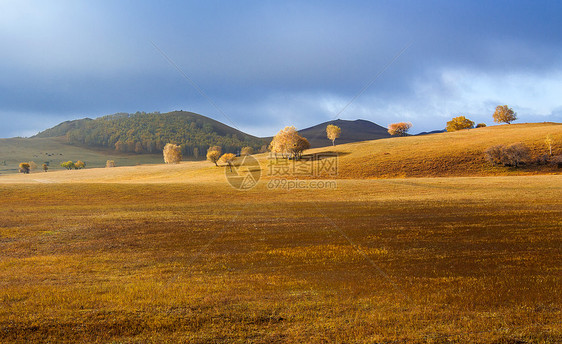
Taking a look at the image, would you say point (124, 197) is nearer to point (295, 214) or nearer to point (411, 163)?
point (295, 214)

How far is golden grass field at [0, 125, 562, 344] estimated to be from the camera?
5.83 m

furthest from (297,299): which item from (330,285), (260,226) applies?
(260,226)

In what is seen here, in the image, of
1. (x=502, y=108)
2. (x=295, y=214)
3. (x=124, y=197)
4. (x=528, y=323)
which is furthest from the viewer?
(x=502, y=108)

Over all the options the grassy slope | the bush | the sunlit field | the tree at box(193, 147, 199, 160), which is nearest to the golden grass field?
the sunlit field

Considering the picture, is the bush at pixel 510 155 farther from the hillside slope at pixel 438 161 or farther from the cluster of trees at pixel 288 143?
the cluster of trees at pixel 288 143

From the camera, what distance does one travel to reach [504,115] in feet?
377

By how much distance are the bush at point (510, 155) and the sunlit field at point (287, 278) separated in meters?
38.7

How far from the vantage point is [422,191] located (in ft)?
103

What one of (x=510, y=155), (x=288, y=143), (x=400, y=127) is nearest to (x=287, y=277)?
(x=510, y=155)

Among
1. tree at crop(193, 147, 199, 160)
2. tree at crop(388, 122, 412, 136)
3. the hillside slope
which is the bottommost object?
the hillside slope

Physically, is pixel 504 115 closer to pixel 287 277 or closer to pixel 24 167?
pixel 287 277

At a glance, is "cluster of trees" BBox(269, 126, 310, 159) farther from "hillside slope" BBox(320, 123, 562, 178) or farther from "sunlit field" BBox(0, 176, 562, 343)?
"sunlit field" BBox(0, 176, 562, 343)

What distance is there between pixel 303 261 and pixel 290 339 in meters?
4.59

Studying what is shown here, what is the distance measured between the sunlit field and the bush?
38.7 meters
